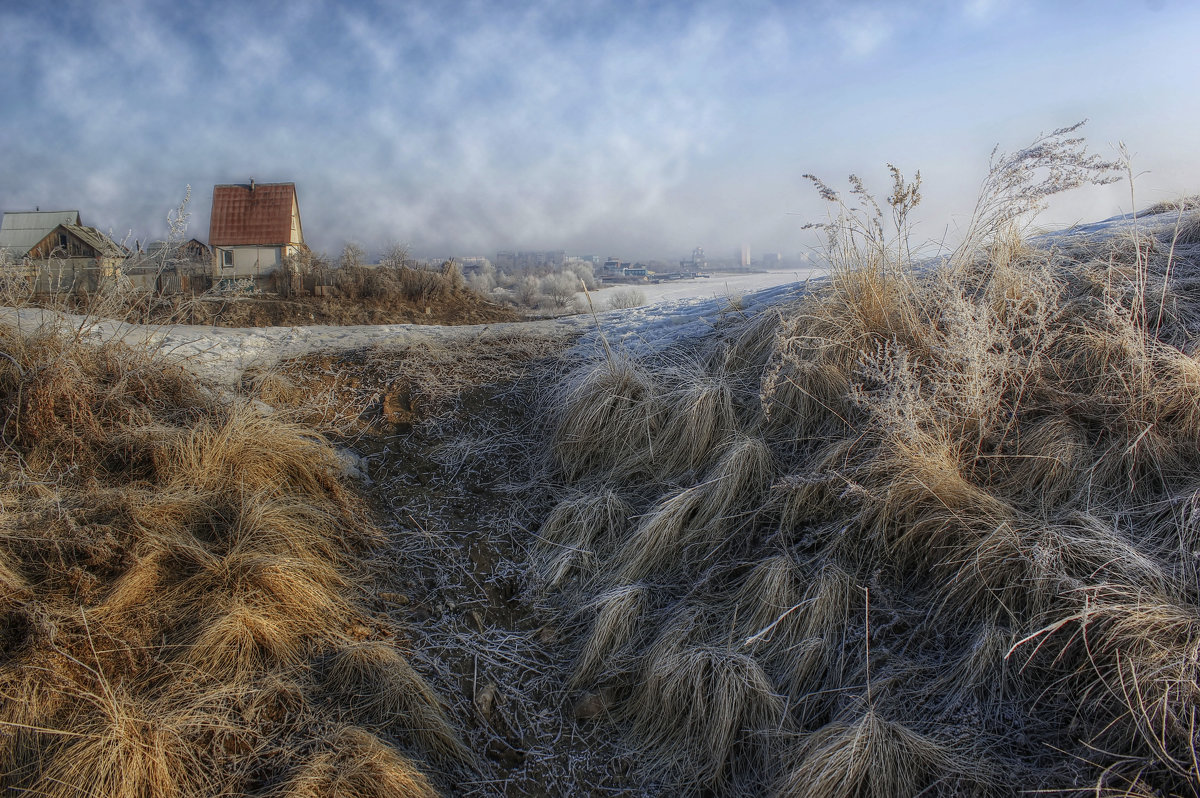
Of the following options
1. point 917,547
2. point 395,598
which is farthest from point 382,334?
point 917,547

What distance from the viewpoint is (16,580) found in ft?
6.93

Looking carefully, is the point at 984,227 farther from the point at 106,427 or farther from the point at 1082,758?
the point at 106,427

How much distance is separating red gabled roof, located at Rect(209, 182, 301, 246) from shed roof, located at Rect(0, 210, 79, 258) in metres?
4.09

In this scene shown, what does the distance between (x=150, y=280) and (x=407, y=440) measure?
1979mm

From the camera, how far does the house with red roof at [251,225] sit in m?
15.9

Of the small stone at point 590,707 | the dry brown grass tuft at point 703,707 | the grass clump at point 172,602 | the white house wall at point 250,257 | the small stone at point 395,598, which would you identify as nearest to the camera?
the grass clump at point 172,602

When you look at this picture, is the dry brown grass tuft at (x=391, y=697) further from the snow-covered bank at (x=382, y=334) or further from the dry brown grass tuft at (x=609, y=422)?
the snow-covered bank at (x=382, y=334)

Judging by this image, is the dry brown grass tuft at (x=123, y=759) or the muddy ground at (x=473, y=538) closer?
the dry brown grass tuft at (x=123, y=759)

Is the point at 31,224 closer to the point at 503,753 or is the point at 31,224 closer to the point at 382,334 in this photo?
the point at 382,334

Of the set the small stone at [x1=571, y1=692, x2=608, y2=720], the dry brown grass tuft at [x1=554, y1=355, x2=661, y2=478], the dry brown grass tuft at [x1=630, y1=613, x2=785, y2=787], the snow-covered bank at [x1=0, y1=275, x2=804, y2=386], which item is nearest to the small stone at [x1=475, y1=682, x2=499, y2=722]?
the small stone at [x1=571, y1=692, x2=608, y2=720]

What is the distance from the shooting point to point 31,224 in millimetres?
16672

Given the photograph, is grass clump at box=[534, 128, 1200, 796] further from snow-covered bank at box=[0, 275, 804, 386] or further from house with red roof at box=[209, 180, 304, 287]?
house with red roof at box=[209, 180, 304, 287]

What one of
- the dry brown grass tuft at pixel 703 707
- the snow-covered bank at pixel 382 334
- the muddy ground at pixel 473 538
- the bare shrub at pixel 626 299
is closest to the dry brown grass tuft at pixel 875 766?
the dry brown grass tuft at pixel 703 707

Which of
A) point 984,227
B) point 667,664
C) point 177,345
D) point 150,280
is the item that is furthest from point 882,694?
point 177,345
